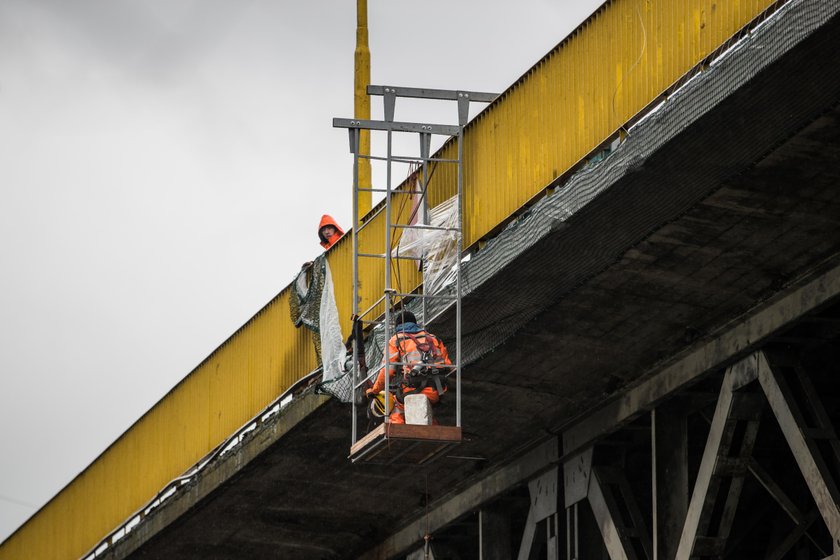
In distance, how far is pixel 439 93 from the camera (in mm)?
19172

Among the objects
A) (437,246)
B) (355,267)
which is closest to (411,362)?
(437,246)

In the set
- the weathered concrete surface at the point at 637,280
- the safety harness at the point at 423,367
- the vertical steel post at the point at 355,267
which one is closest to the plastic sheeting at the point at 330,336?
the weathered concrete surface at the point at 637,280

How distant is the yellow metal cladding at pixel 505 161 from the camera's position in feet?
52.4

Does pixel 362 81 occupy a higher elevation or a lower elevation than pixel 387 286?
higher

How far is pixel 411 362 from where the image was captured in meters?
17.6

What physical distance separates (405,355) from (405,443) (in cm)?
83

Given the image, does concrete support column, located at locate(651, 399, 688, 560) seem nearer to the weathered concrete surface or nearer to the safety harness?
the weathered concrete surface

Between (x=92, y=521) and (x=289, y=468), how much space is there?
5987 millimetres

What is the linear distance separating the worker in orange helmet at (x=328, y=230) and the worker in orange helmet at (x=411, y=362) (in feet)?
19.0

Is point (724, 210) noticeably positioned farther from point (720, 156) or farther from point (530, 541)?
point (530, 541)

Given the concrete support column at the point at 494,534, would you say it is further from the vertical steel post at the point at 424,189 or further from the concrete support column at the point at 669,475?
the vertical steel post at the point at 424,189

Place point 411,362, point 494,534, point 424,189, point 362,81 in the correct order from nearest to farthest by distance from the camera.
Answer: point 411,362 < point 424,189 < point 494,534 < point 362,81

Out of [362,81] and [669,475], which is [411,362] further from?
[362,81]

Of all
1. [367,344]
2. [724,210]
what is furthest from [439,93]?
[724,210]
